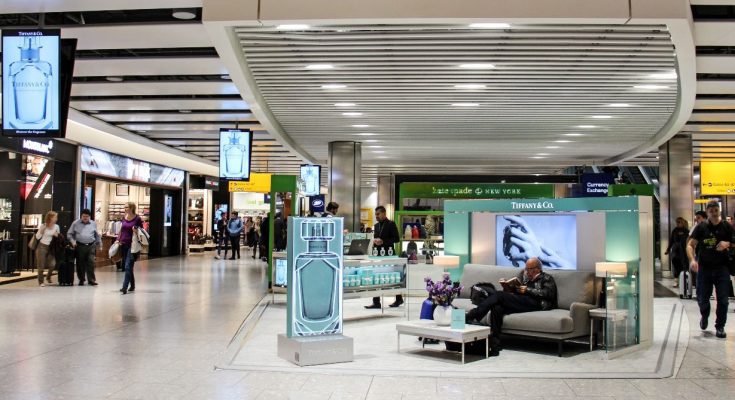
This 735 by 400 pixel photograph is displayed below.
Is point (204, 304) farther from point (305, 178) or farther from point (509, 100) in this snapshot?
point (305, 178)

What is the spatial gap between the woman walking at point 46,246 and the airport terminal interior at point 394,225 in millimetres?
89

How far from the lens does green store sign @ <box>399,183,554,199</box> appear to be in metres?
16.0

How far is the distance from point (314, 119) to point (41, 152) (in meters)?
7.15

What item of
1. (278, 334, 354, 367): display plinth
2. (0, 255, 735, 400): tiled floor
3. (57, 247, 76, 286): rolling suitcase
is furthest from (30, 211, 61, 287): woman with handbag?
(278, 334, 354, 367): display plinth

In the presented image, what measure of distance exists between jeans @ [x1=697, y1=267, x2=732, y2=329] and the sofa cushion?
82.2 inches

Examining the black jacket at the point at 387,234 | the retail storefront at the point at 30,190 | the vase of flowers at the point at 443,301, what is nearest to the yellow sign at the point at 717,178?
the black jacket at the point at 387,234

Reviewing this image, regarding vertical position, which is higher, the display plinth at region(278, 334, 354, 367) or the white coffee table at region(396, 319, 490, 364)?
the white coffee table at region(396, 319, 490, 364)

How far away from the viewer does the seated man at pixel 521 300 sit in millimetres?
7122

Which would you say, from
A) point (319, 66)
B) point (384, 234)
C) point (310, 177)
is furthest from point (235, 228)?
point (319, 66)

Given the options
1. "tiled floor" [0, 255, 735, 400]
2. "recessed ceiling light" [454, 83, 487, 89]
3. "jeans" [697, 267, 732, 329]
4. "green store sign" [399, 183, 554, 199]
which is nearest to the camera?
"tiled floor" [0, 255, 735, 400]

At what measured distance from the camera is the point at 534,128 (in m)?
14.3

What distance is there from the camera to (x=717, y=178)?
1986 centimetres

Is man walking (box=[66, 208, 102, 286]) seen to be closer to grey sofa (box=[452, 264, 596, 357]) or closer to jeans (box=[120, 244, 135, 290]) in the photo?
jeans (box=[120, 244, 135, 290])

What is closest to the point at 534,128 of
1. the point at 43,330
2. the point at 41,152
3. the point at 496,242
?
the point at 496,242
